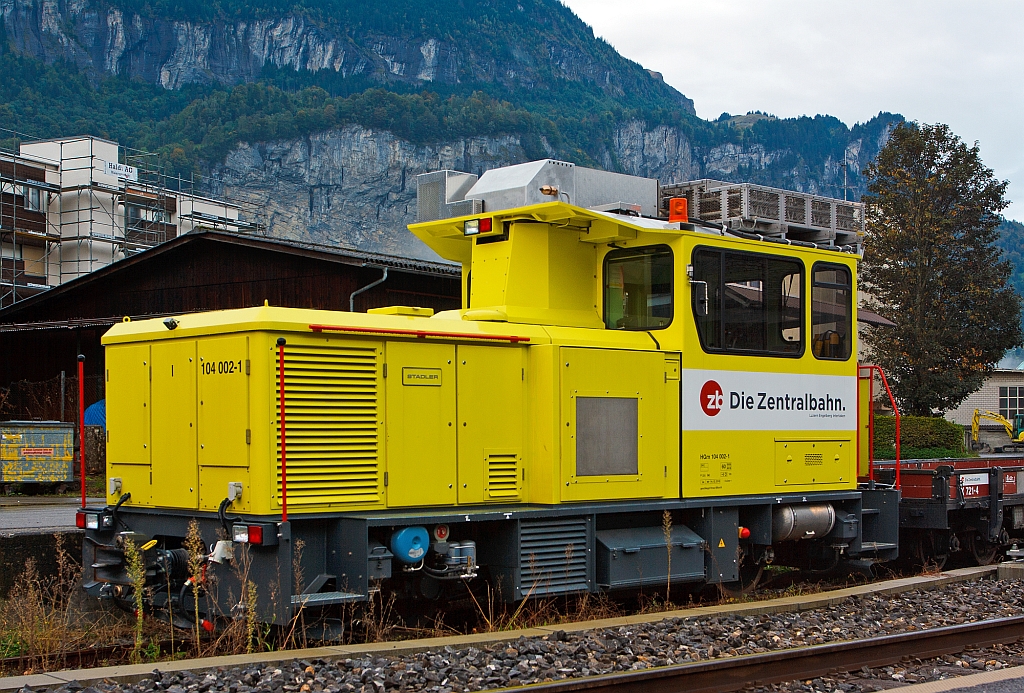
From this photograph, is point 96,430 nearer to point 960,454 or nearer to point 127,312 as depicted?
point 127,312

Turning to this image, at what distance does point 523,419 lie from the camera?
881 centimetres

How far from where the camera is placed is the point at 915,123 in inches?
1463

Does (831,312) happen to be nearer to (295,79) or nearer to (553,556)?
(553,556)

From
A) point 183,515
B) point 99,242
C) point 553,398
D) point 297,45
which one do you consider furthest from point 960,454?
point 297,45

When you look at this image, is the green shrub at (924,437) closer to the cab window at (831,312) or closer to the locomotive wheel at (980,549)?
the locomotive wheel at (980,549)

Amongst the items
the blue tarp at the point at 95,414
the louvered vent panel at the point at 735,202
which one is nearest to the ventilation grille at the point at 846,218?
the louvered vent panel at the point at 735,202

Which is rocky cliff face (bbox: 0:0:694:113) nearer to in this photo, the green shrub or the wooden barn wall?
the wooden barn wall

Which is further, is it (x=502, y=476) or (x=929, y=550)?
(x=929, y=550)

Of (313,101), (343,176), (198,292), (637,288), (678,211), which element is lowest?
(637,288)

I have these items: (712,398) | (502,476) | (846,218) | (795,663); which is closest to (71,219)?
(846,218)

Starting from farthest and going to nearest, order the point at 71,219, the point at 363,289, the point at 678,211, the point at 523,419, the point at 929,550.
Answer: the point at 71,219, the point at 363,289, the point at 929,550, the point at 678,211, the point at 523,419

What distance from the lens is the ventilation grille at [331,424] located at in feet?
24.6

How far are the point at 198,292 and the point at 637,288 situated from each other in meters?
17.4

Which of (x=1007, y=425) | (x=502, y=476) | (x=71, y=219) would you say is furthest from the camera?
(x=71, y=219)
